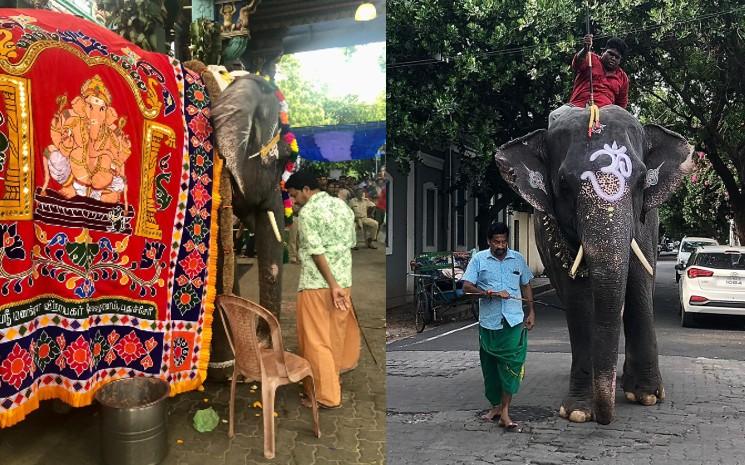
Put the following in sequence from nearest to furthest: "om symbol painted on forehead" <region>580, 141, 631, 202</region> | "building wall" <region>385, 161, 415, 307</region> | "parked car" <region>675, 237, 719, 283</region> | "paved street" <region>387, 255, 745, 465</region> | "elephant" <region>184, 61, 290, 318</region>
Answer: "paved street" <region>387, 255, 745, 465</region> → "elephant" <region>184, 61, 290, 318</region> → "om symbol painted on forehead" <region>580, 141, 631, 202</region> → "building wall" <region>385, 161, 415, 307</region> → "parked car" <region>675, 237, 719, 283</region>

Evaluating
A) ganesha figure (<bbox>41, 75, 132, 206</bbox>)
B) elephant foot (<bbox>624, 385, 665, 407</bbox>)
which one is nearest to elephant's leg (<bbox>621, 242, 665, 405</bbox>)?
elephant foot (<bbox>624, 385, 665, 407</bbox>)

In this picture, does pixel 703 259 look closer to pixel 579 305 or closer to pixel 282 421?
pixel 579 305

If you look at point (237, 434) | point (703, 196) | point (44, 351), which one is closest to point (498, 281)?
point (237, 434)

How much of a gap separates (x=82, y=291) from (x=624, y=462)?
328 cm

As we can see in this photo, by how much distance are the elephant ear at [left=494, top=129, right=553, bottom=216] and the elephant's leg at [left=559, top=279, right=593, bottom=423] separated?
729 mm

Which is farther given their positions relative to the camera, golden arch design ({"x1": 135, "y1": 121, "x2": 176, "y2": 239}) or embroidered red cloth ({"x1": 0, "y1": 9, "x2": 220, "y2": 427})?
golden arch design ({"x1": 135, "y1": 121, "x2": 176, "y2": 239})

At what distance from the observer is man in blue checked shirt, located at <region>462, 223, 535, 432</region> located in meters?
4.28

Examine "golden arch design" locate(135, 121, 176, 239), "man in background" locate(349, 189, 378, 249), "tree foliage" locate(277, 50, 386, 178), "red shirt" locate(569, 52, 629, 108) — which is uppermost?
"tree foliage" locate(277, 50, 386, 178)

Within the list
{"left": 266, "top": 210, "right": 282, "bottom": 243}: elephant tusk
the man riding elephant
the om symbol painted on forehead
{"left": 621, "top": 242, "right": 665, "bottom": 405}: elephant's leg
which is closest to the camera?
the om symbol painted on forehead

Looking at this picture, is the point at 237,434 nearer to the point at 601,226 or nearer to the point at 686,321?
the point at 601,226

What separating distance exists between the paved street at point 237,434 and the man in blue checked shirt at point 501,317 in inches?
33.9

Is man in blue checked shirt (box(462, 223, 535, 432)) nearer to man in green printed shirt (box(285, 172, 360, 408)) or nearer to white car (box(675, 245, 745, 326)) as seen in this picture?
man in green printed shirt (box(285, 172, 360, 408))

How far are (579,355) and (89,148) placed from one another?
375 cm

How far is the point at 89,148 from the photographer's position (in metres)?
3.23
